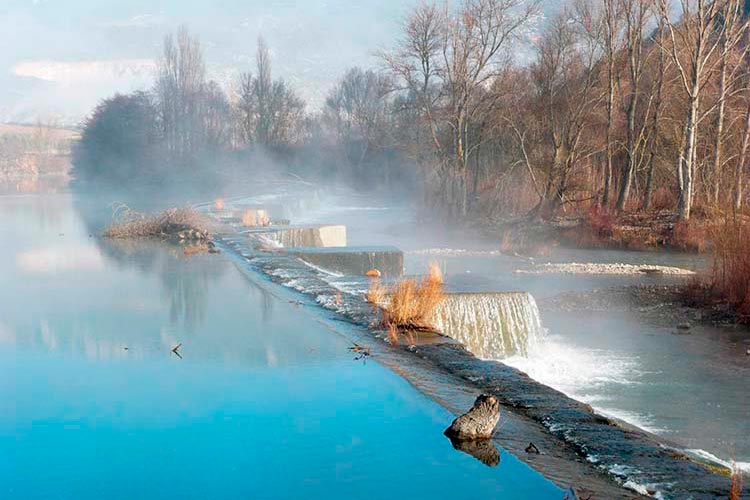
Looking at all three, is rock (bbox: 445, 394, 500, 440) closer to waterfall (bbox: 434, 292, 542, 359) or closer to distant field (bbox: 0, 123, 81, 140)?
waterfall (bbox: 434, 292, 542, 359)

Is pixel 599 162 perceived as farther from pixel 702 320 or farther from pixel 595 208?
pixel 702 320

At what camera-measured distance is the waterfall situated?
13930mm

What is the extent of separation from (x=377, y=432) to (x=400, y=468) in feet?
2.96

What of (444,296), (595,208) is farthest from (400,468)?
(595,208)

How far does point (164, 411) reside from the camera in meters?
8.59

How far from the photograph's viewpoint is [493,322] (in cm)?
1433

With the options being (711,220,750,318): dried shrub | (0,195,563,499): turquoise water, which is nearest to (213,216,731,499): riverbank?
(0,195,563,499): turquoise water

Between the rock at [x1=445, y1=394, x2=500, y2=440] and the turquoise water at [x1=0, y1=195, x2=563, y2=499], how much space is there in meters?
0.30

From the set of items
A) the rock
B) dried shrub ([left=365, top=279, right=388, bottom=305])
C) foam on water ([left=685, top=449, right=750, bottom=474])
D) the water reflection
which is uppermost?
dried shrub ([left=365, top=279, right=388, bottom=305])

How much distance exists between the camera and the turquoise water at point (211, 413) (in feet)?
22.2

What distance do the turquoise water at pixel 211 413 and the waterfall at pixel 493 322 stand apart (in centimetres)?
240

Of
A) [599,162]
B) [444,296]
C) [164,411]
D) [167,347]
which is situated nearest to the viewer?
[164,411]

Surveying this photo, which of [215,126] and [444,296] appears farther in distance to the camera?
[215,126]

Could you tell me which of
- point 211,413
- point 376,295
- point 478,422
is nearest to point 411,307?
point 376,295
